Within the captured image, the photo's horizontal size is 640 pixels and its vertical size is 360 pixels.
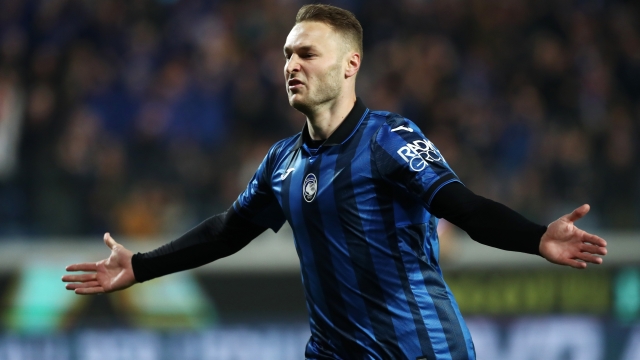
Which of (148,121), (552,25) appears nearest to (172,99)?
(148,121)

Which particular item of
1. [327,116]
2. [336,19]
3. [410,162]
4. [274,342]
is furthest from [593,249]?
[274,342]

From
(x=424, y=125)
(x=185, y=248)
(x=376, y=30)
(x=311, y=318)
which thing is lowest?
(x=311, y=318)

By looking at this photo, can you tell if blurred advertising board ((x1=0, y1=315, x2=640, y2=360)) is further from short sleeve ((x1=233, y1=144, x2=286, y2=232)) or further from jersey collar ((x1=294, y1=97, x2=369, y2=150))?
jersey collar ((x1=294, y1=97, x2=369, y2=150))

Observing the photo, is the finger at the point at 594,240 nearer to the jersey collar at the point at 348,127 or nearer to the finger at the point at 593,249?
the finger at the point at 593,249

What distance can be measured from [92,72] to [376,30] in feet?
11.1

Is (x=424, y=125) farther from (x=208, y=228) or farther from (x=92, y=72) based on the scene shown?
(x=208, y=228)

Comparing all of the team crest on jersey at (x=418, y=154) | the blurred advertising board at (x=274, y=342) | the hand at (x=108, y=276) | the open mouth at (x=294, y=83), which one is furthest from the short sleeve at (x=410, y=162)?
the blurred advertising board at (x=274, y=342)

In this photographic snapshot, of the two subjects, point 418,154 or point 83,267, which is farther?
point 83,267

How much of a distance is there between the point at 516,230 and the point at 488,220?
0.37 feet

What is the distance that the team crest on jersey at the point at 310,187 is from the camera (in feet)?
12.4

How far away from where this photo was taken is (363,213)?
12.1 feet

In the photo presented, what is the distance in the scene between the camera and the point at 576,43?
35.6 feet

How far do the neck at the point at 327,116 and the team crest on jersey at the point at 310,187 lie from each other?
208mm

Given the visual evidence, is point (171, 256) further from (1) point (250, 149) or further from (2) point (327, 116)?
(1) point (250, 149)
